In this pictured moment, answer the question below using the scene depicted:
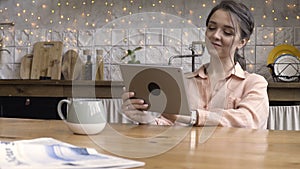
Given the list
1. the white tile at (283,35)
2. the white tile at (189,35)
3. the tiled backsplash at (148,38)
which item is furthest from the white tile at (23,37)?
the white tile at (283,35)

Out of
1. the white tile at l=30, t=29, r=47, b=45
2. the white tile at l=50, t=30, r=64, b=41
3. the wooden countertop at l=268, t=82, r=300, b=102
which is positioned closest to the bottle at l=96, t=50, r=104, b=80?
the white tile at l=50, t=30, r=64, b=41

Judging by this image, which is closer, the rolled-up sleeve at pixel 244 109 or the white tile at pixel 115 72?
the rolled-up sleeve at pixel 244 109

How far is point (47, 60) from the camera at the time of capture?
3412 mm

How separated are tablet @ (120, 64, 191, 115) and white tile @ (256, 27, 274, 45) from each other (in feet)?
6.47

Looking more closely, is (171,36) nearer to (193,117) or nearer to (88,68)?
(88,68)

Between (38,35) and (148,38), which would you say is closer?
(148,38)

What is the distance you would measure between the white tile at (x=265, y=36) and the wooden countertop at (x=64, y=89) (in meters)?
0.64

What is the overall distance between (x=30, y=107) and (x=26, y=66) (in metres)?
0.56

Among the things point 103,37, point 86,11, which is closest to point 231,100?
point 103,37

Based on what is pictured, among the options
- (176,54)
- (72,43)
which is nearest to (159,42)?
(176,54)

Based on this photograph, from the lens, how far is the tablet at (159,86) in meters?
1.29

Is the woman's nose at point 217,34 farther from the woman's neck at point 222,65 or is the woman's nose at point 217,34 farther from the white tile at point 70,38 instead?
the white tile at point 70,38

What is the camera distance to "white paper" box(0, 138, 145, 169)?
75 centimetres

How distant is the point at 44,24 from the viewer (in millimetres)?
3547
